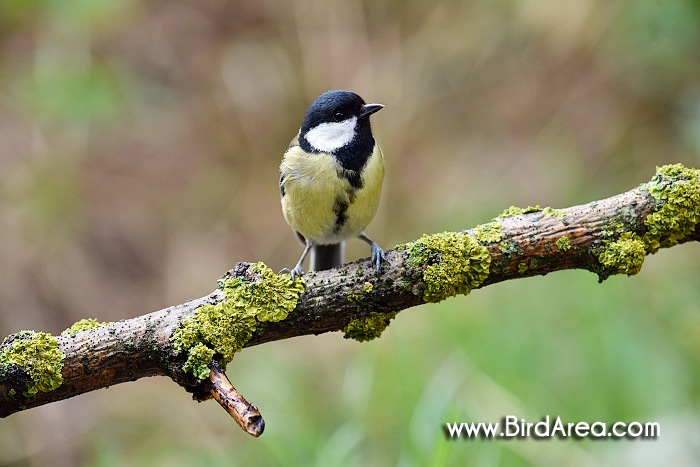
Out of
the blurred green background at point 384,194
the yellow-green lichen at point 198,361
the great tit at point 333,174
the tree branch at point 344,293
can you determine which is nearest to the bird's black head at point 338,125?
the great tit at point 333,174

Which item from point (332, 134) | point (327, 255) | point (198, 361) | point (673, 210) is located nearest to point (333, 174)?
point (332, 134)

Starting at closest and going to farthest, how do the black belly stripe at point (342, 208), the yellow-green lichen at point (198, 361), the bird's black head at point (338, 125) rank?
the yellow-green lichen at point (198, 361) < the black belly stripe at point (342, 208) < the bird's black head at point (338, 125)

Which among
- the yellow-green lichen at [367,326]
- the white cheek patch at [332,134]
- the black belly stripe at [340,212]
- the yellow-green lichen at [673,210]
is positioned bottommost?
the yellow-green lichen at [367,326]

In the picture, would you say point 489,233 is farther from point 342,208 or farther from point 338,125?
point 338,125

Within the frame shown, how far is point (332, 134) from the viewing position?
9.44 ft

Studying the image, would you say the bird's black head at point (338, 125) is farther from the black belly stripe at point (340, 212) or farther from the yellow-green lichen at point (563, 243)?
the yellow-green lichen at point (563, 243)

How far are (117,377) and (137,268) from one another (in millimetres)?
3729

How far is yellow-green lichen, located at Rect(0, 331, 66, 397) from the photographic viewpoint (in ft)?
6.16

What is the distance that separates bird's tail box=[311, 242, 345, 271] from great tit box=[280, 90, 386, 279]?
268 mm

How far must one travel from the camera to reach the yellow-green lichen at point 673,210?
2002 millimetres

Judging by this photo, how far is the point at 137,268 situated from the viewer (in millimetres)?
5574

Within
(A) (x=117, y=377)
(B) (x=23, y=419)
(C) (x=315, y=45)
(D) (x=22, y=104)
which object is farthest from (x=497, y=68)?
(A) (x=117, y=377)

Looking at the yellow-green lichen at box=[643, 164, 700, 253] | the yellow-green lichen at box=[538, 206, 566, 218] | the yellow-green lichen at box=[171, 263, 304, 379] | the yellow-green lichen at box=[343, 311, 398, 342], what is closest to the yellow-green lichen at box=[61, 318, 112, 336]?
the yellow-green lichen at box=[171, 263, 304, 379]

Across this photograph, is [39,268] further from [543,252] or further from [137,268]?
[543,252]
